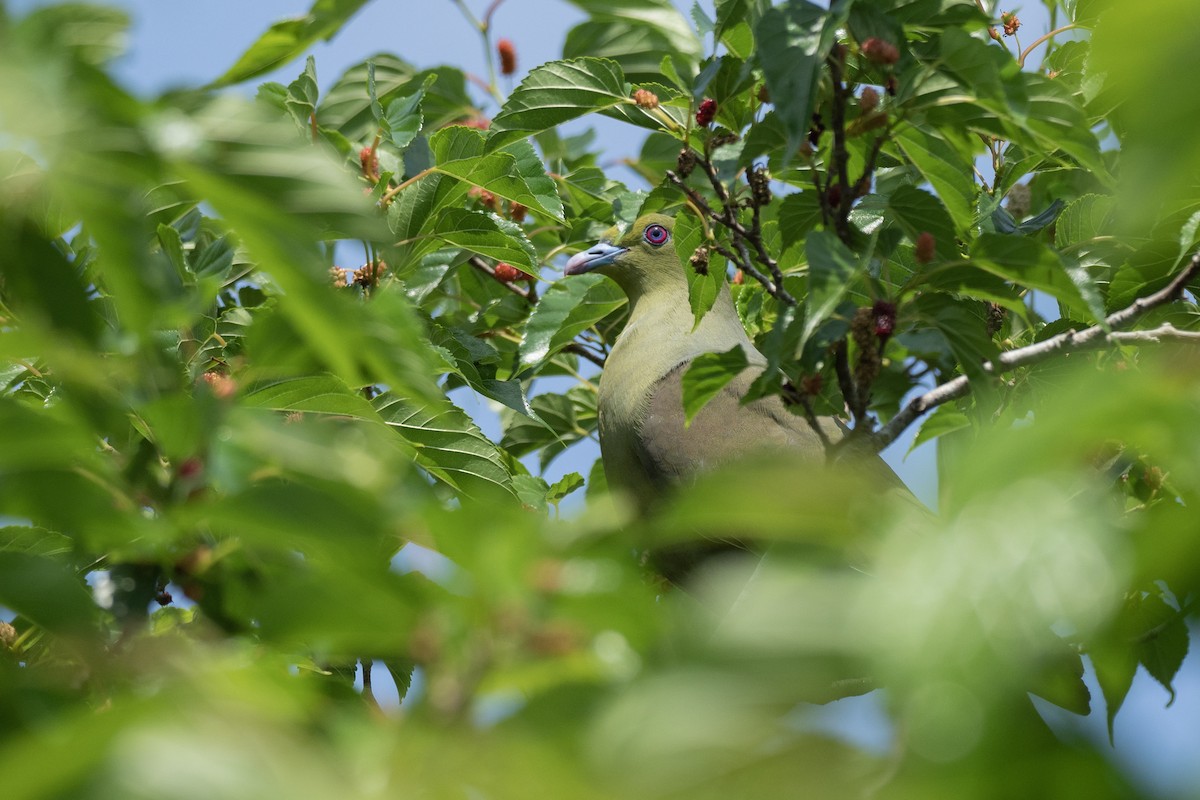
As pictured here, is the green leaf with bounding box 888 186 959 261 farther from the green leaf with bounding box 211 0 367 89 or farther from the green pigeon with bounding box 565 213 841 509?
the green pigeon with bounding box 565 213 841 509

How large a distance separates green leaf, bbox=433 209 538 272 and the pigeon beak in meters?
1.10

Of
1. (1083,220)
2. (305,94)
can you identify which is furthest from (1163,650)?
(305,94)

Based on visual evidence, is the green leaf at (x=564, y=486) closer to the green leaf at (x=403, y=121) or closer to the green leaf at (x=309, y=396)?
the green leaf at (x=403, y=121)

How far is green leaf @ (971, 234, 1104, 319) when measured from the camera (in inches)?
72.1

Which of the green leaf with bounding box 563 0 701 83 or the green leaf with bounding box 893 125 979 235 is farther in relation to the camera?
the green leaf with bounding box 563 0 701 83

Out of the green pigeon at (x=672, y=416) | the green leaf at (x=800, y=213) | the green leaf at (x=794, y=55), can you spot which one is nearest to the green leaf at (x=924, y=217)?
the green leaf at (x=800, y=213)

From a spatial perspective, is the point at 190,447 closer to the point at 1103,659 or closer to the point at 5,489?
the point at 5,489

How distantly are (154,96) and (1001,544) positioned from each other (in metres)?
0.74

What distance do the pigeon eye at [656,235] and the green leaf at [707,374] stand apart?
2742 millimetres

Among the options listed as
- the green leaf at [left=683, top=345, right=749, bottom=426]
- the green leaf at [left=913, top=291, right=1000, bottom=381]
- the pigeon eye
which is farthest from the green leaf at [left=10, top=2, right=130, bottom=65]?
the pigeon eye

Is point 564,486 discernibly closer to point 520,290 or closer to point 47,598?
point 520,290

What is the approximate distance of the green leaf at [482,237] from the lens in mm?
3041

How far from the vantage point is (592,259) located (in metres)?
4.32

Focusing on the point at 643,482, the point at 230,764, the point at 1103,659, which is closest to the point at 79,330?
the point at 230,764
